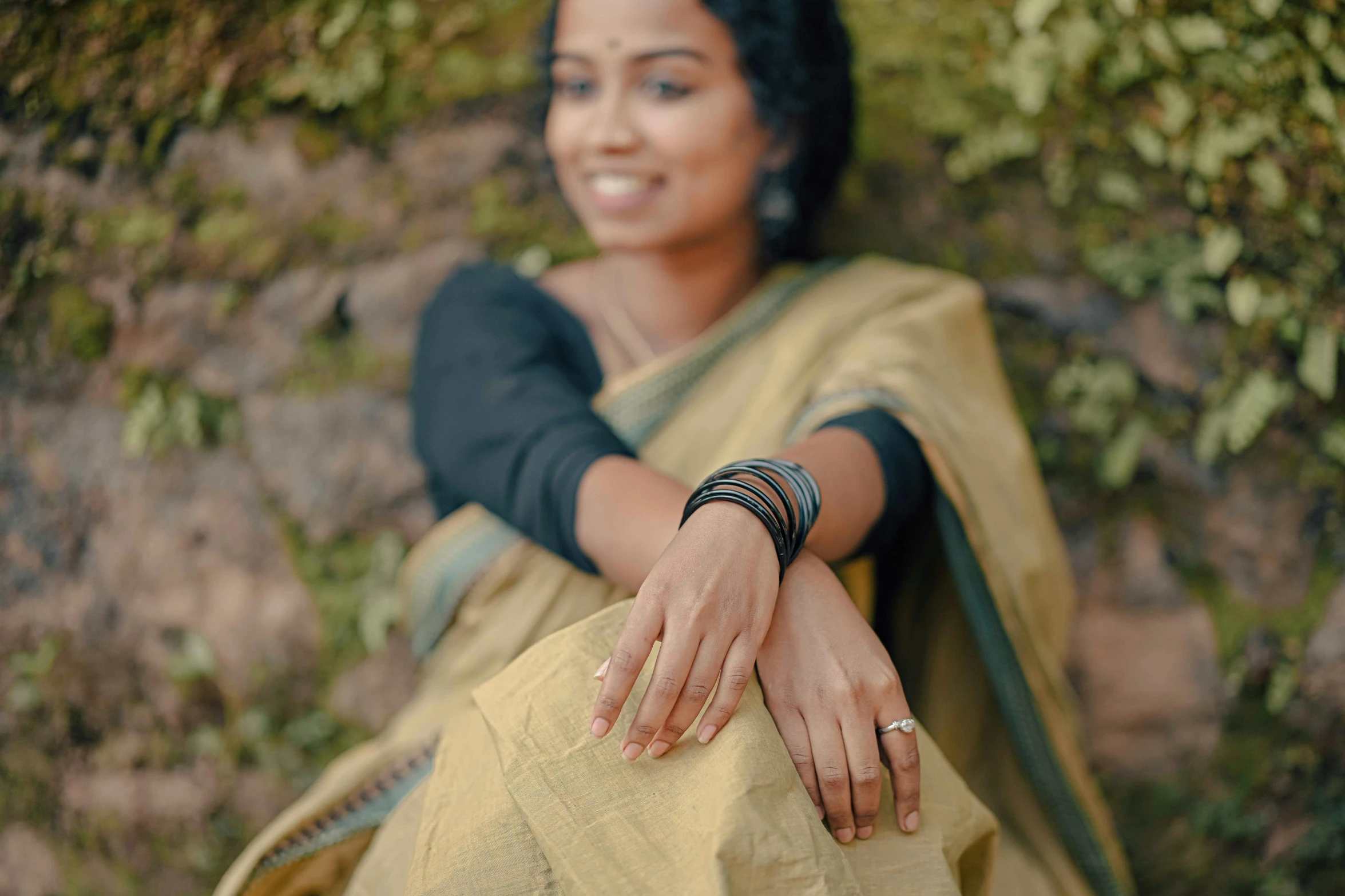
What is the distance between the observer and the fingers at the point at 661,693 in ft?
3.25

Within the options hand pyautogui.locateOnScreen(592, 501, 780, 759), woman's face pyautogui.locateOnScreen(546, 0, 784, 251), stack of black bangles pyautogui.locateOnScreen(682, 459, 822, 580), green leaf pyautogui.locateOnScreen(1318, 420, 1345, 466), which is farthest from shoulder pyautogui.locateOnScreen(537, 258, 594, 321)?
green leaf pyautogui.locateOnScreen(1318, 420, 1345, 466)

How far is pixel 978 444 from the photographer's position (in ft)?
4.91

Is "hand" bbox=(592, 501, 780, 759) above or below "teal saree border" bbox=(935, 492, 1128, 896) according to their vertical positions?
above

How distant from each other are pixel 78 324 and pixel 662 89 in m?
1.31

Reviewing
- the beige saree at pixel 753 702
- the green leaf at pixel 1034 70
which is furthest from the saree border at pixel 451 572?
the green leaf at pixel 1034 70

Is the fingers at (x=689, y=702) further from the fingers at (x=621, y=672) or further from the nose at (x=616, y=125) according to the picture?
the nose at (x=616, y=125)

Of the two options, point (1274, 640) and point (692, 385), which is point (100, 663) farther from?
point (1274, 640)

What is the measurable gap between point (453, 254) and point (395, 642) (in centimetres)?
83

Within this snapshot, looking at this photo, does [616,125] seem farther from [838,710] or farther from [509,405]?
[838,710]

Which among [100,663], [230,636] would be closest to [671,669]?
[230,636]

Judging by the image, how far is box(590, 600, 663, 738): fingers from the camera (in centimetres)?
100

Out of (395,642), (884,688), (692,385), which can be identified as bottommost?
(395,642)

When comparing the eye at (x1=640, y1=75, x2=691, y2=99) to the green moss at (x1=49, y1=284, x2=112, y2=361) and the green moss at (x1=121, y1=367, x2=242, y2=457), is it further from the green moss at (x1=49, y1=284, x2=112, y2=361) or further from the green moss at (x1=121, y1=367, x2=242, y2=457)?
the green moss at (x1=49, y1=284, x2=112, y2=361)

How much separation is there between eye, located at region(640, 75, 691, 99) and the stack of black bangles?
66cm
